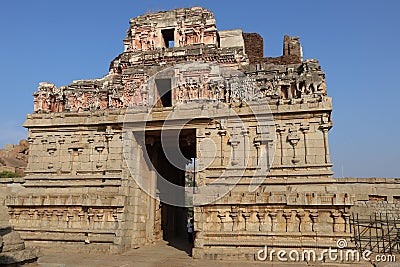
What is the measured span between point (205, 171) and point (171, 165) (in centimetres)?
741

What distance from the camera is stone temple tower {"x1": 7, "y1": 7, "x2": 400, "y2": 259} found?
1155 cm

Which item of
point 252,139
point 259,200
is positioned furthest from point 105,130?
point 259,200

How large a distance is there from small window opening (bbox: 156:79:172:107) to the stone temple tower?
1.33 metres

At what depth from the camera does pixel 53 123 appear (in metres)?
15.9

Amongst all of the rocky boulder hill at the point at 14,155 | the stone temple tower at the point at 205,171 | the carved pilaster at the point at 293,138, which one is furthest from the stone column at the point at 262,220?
the rocky boulder hill at the point at 14,155

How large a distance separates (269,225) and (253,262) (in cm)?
148

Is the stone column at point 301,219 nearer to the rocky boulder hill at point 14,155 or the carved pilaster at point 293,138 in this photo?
the carved pilaster at point 293,138

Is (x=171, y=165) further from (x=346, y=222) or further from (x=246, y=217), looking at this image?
(x=346, y=222)

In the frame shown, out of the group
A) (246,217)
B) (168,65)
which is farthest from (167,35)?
(246,217)

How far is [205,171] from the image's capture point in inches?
537

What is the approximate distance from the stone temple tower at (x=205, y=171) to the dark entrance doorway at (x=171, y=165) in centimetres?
11

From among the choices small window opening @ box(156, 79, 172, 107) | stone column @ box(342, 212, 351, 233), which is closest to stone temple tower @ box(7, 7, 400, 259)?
stone column @ box(342, 212, 351, 233)

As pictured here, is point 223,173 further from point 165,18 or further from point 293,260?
point 165,18

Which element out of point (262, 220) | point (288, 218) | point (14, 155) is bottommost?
point (262, 220)
